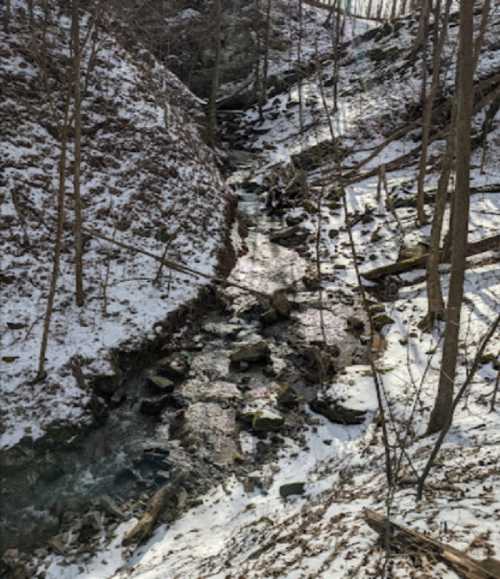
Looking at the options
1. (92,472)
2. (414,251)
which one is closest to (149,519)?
(92,472)

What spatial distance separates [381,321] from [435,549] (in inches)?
237

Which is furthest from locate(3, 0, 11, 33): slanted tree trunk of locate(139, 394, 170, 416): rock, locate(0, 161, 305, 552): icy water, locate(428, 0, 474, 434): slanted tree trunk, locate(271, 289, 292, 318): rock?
locate(428, 0, 474, 434): slanted tree trunk

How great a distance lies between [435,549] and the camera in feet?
10.3

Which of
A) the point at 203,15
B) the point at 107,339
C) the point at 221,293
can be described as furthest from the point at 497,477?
the point at 203,15

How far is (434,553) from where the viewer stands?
311cm

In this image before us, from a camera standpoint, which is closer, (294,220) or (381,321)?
(381,321)

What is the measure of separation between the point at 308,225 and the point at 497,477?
1058 centimetres

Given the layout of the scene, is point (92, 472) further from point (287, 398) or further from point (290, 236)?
point (290, 236)

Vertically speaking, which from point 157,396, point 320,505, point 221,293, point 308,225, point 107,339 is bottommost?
point 320,505

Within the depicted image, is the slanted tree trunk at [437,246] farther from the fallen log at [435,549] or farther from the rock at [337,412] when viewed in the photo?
the fallen log at [435,549]

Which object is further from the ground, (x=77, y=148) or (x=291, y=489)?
(x=77, y=148)

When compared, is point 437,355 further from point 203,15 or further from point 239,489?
point 203,15

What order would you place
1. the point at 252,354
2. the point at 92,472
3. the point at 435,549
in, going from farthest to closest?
the point at 252,354 < the point at 92,472 < the point at 435,549

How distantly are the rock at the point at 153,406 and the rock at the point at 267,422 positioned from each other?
1.42 meters
